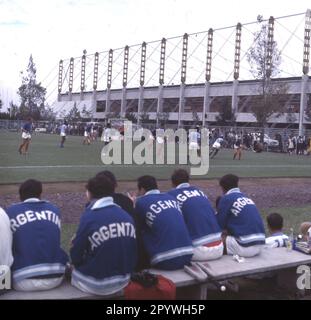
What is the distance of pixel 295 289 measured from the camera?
22.0ft

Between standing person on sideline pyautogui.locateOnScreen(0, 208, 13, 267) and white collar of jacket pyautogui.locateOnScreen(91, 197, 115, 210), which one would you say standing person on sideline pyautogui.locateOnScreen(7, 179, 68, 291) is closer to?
standing person on sideline pyautogui.locateOnScreen(0, 208, 13, 267)

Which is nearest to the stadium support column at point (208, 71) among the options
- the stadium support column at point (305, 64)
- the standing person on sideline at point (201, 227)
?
the stadium support column at point (305, 64)

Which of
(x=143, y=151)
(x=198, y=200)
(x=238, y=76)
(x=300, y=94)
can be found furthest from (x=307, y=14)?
(x=198, y=200)

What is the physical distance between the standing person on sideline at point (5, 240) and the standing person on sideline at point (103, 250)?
0.61 metres

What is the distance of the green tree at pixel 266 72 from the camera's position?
5179 centimetres

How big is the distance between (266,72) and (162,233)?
48.4 metres

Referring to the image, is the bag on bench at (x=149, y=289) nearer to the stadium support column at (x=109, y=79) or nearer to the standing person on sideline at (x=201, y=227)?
the standing person on sideline at (x=201, y=227)

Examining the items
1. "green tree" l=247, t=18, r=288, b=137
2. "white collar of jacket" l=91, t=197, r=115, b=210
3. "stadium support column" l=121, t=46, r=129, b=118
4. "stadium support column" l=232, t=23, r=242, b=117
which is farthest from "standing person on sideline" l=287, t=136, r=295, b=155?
"stadium support column" l=121, t=46, r=129, b=118

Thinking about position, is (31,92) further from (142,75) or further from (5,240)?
(5,240)

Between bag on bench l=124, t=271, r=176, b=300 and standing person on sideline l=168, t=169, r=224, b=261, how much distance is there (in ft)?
3.70

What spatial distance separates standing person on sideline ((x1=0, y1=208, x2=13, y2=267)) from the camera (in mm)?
4777

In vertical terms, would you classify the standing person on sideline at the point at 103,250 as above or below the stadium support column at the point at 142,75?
below
